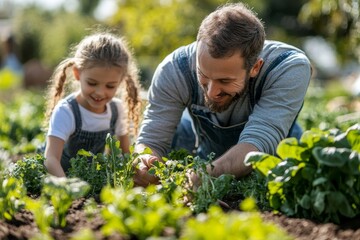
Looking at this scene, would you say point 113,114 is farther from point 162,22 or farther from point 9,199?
point 162,22

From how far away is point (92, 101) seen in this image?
→ 5000 millimetres

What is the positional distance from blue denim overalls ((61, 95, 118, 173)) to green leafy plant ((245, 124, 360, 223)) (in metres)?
2.12

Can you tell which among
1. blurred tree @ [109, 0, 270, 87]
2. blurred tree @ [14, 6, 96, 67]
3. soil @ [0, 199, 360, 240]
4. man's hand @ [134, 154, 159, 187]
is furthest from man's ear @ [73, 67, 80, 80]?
blurred tree @ [14, 6, 96, 67]

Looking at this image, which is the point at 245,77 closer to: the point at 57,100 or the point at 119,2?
the point at 57,100

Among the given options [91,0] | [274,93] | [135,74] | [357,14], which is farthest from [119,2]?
[91,0]

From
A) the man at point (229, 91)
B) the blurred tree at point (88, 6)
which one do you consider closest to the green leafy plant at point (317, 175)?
the man at point (229, 91)

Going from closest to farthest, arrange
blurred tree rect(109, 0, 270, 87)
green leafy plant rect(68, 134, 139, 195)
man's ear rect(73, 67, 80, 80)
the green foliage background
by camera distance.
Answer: green leafy plant rect(68, 134, 139, 195)
man's ear rect(73, 67, 80, 80)
the green foliage background
blurred tree rect(109, 0, 270, 87)

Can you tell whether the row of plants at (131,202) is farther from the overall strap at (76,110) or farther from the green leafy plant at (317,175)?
the overall strap at (76,110)

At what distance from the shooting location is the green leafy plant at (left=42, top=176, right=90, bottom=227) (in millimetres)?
2838

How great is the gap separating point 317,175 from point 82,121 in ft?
7.98

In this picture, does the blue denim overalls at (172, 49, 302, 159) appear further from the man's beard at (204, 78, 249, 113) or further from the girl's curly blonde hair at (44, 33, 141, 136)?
the girl's curly blonde hair at (44, 33, 141, 136)

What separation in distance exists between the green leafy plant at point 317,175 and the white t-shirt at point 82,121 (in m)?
1.97

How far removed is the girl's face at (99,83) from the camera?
4.91 metres

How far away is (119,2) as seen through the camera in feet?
61.9
